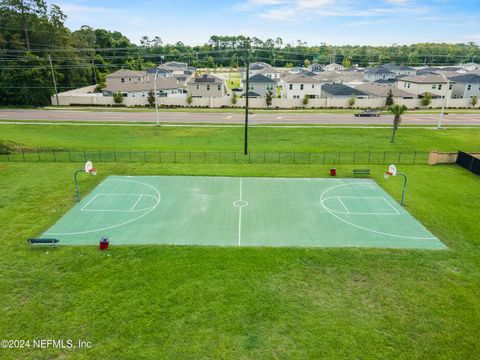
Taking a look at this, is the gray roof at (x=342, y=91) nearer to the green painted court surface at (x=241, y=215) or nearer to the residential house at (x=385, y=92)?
the residential house at (x=385, y=92)

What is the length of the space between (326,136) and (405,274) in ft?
104

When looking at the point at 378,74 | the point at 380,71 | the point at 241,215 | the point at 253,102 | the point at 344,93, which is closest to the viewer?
the point at 241,215

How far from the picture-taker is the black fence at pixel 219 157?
3556 cm

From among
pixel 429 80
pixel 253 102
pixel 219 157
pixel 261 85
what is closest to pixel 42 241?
pixel 219 157

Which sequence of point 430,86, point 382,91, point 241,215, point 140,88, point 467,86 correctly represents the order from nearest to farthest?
1. point 241,215
2. point 140,88
3. point 382,91
4. point 430,86
5. point 467,86

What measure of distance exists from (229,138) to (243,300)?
106 ft

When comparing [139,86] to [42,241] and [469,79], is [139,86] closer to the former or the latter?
[42,241]

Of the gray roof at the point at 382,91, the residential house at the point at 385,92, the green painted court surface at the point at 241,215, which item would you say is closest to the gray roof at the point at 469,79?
the residential house at the point at 385,92

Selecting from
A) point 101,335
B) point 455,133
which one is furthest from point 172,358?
point 455,133

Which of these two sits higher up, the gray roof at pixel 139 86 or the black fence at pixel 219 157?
the gray roof at pixel 139 86

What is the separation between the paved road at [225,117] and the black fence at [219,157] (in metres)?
18.2

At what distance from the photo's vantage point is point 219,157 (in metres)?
36.7

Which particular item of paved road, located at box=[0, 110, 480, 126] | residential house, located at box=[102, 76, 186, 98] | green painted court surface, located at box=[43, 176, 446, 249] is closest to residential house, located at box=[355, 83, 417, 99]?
paved road, located at box=[0, 110, 480, 126]

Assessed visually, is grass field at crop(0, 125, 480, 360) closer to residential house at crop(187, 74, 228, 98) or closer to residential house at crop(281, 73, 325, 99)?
residential house at crop(281, 73, 325, 99)
